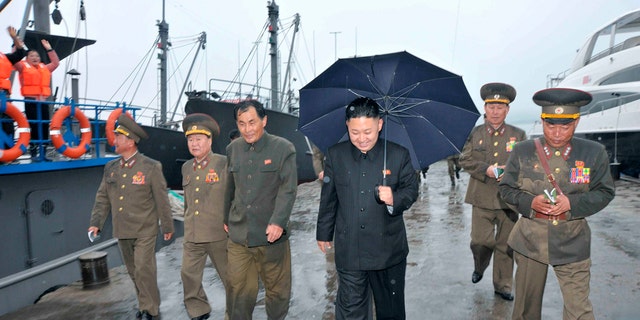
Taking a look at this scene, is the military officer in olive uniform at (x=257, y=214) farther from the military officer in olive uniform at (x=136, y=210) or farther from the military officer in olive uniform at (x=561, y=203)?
the military officer in olive uniform at (x=561, y=203)

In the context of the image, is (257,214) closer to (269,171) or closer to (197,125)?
(269,171)

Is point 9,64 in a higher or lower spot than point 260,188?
higher

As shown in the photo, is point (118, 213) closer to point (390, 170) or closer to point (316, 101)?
point (316, 101)

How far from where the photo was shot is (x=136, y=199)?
4141 mm

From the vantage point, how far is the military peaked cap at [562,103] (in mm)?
3033

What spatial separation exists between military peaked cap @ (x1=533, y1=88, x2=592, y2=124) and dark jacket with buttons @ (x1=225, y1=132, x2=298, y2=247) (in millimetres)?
1922

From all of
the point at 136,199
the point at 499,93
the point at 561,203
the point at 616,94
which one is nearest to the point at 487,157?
the point at 499,93

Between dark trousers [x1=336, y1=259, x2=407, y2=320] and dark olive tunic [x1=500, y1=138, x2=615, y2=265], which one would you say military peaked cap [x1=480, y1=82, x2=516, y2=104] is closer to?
dark olive tunic [x1=500, y1=138, x2=615, y2=265]

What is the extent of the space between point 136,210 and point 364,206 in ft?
7.66

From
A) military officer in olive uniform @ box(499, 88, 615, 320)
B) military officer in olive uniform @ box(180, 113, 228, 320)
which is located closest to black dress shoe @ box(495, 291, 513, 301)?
military officer in olive uniform @ box(499, 88, 615, 320)

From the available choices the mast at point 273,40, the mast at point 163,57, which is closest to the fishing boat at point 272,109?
the mast at point 273,40

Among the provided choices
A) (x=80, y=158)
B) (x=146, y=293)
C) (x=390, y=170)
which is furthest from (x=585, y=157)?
(x=80, y=158)

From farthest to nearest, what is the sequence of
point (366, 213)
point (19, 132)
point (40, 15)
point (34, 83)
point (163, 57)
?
point (163, 57) < point (40, 15) < point (34, 83) < point (19, 132) < point (366, 213)

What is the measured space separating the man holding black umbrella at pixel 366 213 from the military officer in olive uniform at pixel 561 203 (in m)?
0.93
